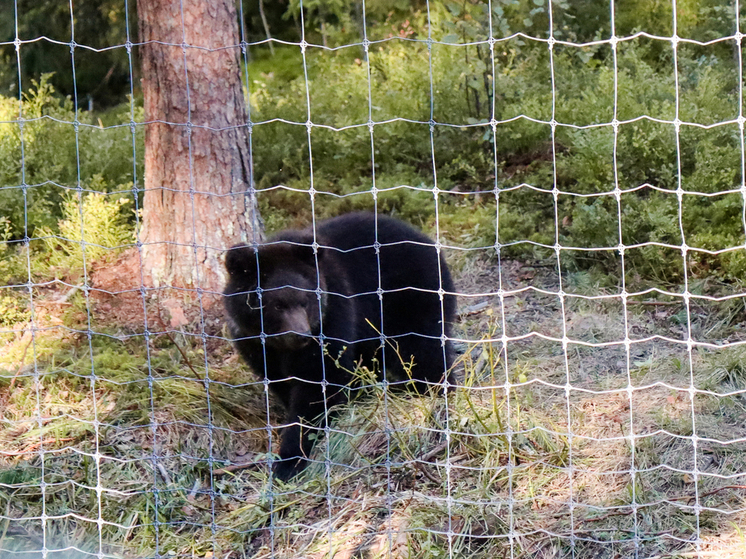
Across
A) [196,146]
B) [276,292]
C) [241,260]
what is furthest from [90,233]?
[276,292]

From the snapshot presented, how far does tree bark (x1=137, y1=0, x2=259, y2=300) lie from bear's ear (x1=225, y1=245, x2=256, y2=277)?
4.40 feet

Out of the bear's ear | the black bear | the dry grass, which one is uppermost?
the bear's ear

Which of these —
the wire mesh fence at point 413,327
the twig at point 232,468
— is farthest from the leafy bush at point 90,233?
the twig at point 232,468

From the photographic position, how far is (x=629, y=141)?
22.2 feet

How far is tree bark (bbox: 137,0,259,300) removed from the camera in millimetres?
5973

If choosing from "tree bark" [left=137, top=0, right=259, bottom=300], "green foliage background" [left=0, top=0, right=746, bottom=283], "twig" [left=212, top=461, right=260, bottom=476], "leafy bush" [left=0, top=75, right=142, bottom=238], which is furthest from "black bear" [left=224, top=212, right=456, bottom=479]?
"leafy bush" [left=0, top=75, right=142, bottom=238]

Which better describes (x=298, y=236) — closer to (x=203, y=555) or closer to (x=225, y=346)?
(x=225, y=346)

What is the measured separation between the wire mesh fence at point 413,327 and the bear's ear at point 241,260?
17 mm

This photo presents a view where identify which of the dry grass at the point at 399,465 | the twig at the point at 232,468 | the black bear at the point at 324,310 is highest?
the black bear at the point at 324,310

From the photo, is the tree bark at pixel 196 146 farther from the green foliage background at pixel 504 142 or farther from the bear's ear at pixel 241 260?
the bear's ear at pixel 241 260

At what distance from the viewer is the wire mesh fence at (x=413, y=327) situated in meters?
3.88

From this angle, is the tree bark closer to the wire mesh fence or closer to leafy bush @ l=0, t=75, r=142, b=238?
the wire mesh fence

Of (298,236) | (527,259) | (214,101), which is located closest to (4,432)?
(298,236)

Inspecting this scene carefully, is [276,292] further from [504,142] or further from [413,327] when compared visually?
[504,142]
